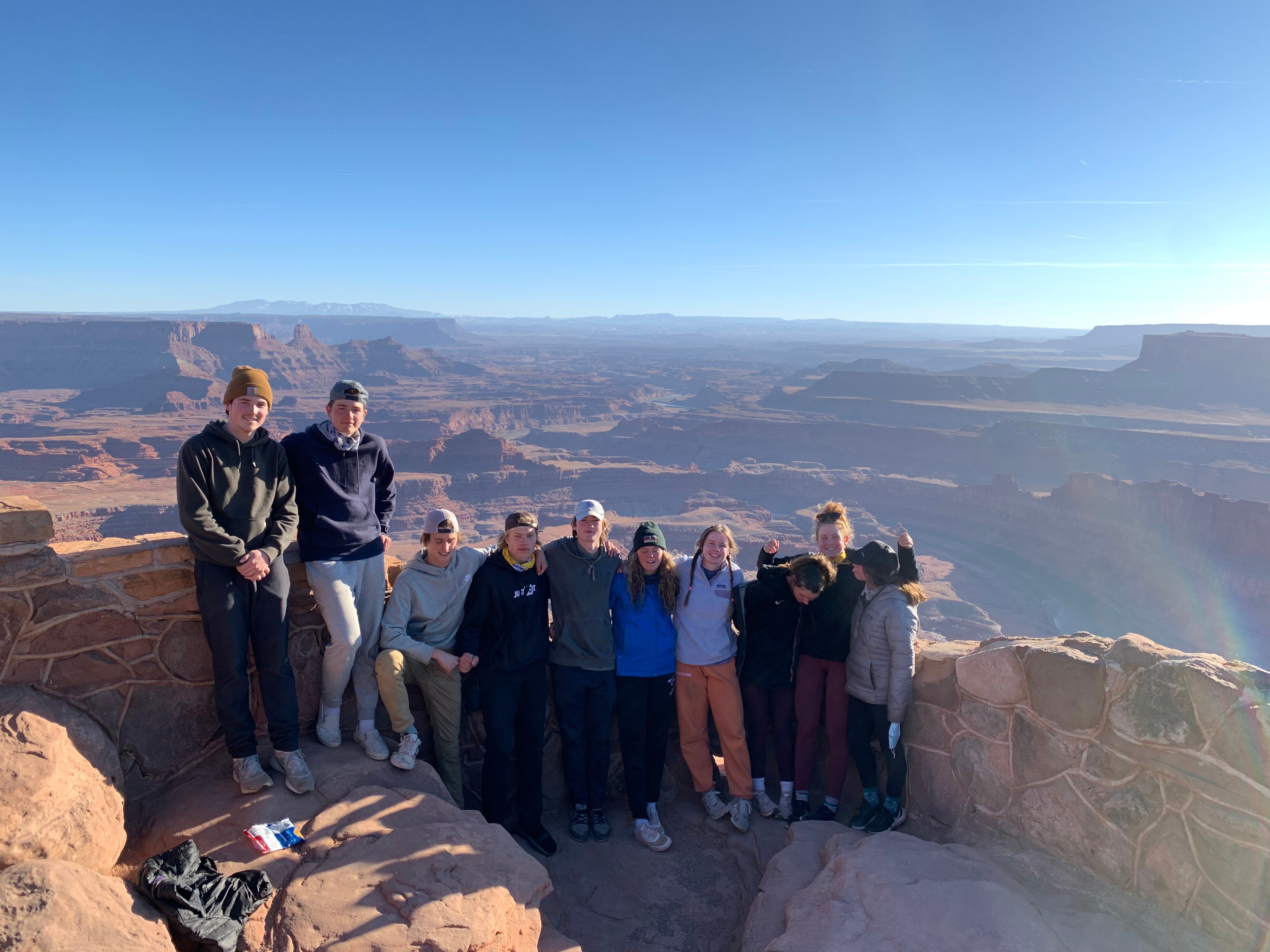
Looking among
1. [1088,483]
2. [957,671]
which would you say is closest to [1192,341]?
[1088,483]

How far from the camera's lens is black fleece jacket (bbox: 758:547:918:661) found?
426 cm

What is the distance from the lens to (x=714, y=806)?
14.5 feet

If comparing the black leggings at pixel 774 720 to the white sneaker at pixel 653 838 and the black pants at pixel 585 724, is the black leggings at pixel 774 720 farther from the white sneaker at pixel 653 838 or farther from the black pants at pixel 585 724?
the black pants at pixel 585 724

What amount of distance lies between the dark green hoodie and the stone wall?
149 inches

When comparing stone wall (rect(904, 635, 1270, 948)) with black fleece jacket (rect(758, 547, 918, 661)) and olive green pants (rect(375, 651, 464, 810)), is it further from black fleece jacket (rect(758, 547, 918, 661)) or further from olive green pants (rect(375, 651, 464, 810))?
olive green pants (rect(375, 651, 464, 810))

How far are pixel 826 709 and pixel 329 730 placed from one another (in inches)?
115

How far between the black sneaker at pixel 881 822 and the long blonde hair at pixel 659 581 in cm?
167

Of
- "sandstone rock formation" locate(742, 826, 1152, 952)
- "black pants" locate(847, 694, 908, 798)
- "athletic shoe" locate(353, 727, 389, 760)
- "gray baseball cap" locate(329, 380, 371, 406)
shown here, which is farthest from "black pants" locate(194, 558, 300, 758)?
"black pants" locate(847, 694, 908, 798)

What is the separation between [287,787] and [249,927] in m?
0.84

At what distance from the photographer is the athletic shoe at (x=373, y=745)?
153 inches

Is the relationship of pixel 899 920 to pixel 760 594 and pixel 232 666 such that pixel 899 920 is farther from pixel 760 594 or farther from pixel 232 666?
pixel 232 666

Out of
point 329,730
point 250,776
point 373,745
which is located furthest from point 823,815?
point 250,776

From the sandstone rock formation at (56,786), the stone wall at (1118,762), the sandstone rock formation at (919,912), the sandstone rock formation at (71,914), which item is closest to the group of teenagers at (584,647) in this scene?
the stone wall at (1118,762)

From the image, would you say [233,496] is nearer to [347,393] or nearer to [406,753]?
[347,393]
